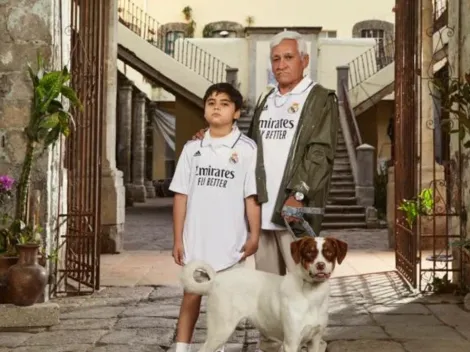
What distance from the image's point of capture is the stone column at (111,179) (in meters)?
9.48

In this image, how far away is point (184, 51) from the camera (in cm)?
2255

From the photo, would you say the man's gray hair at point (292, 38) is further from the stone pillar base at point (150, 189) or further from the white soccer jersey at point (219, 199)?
the stone pillar base at point (150, 189)

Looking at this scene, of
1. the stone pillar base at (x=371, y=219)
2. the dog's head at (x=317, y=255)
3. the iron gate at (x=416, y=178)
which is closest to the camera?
the dog's head at (x=317, y=255)

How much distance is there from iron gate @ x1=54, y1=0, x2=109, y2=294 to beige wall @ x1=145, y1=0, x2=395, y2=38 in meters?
18.4

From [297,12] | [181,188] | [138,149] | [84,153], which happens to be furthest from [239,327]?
[297,12]

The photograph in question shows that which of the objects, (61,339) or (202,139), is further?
(61,339)

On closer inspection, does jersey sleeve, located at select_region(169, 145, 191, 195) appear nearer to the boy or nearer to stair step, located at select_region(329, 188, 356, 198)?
the boy

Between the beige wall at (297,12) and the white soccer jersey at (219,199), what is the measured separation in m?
22.1

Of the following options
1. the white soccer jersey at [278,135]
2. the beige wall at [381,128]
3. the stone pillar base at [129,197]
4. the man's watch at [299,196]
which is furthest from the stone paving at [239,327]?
the beige wall at [381,128]

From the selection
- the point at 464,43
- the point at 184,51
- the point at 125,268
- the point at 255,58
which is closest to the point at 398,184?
the point at 464,43

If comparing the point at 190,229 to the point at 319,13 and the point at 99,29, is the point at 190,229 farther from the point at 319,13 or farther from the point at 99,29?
the point at 319,13

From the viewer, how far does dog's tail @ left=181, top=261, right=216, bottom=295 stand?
335cm

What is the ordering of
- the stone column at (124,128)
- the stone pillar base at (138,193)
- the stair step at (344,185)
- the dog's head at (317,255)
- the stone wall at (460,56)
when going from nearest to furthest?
the dog's head at (317,255) → the stone wall at (460,56) → the stair step at (344,185) → the stone column at (124,128) → the stone pillar base at (138,193)

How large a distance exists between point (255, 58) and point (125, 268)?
44.1 ft
